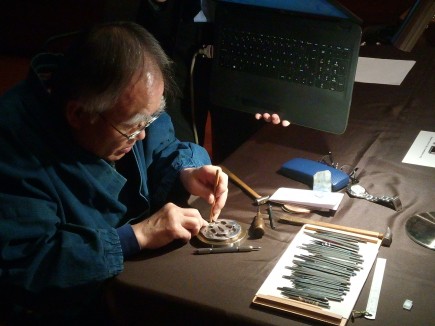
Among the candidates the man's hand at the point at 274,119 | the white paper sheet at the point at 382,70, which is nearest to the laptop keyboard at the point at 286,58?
the man's hand at the point at 274,119

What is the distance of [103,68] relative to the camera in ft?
3.36

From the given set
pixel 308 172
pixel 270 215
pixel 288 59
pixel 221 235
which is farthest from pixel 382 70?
pixel 221 235

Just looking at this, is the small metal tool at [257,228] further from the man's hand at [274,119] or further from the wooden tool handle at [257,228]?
the man's hand at [274,119]

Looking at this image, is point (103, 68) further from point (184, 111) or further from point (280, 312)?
point (184, 111)

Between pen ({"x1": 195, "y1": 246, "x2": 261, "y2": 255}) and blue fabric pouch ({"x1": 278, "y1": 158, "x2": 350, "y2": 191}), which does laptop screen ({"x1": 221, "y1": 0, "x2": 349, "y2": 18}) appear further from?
pen ({"x1": 195, "y1": 246, "x2": 261, "y2": 255})

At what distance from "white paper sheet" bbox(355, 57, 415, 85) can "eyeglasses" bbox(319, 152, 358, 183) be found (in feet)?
2.21

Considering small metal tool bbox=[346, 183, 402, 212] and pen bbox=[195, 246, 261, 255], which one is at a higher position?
small metal tool bbox=[346, 183, 402, 212]

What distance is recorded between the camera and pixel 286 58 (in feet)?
5.29

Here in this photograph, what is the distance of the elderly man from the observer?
975 millimetres

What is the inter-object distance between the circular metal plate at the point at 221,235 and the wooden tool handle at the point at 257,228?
0.06 ft

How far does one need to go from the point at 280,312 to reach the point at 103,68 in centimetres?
60

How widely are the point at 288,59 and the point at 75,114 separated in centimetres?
79

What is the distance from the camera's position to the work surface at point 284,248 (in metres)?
0.93

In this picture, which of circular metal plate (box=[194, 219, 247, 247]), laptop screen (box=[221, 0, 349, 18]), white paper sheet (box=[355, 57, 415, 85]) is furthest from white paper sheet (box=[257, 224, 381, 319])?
white paper sheet (box=[355, 57, 415, 85])
